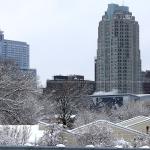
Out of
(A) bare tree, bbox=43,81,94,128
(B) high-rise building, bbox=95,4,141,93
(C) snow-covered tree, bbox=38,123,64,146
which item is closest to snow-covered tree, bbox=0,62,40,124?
(C) snow-covered tree, bbox=38,123,64,146

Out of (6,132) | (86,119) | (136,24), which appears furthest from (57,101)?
(136,24)

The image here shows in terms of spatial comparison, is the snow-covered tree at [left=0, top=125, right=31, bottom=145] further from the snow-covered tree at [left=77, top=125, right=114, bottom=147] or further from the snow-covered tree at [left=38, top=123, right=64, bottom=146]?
the snow-covered tree at [left=77, top=125, right=114, bottom=147]

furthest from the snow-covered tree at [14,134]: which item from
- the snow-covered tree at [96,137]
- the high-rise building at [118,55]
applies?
the high-rise building at [118,55]

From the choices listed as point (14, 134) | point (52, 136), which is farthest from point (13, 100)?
point (14, 134)

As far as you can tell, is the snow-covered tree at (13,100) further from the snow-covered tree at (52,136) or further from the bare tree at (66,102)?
the bare tree at (66,102)

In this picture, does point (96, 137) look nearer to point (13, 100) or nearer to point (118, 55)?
point (13, 100)

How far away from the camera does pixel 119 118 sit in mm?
91250

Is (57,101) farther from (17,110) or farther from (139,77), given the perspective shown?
(139,77)

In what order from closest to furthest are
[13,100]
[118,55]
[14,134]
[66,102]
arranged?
[14,134]
[13,100]
[66,102]
[118,55]

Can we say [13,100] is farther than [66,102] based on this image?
No

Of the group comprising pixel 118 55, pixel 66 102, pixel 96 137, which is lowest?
pixel 96 137

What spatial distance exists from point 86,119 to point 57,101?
1188 centimetres

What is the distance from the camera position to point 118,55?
19500 cm

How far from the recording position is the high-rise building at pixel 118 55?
190 m
